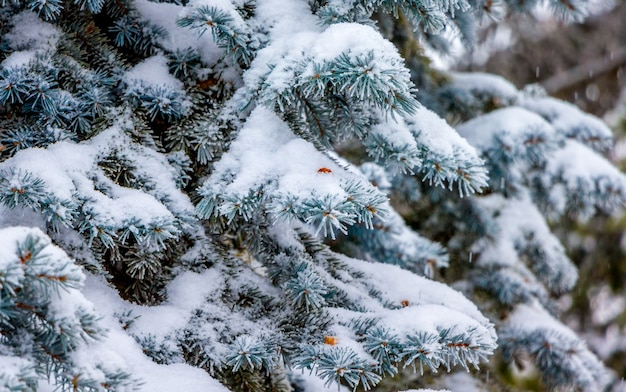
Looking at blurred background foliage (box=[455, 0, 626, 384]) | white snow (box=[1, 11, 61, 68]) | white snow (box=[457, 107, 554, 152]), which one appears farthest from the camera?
blurred background foliage (box=[455, 0, 626, 384])

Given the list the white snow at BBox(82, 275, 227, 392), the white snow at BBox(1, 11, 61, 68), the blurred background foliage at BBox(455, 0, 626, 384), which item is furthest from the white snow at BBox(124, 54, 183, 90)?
the blurred background foliage at BBox(455, 0, 626, 384)

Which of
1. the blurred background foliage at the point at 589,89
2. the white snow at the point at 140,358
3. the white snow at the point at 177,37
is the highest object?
the white snow at the point at 177,37

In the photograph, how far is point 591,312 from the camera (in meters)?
4.87

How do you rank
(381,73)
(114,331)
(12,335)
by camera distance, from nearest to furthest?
(12,335)
(381,73)
(114,331)

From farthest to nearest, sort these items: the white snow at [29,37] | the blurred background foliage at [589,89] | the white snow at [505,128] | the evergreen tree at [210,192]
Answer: the blurred background foliage at [589,89] → the white snow at [505,128] → the white snow at [29,37] → the evergreen tree at [210,192]

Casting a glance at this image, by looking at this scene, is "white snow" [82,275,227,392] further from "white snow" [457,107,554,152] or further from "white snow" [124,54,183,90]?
"white snow" [457,107,554,152]

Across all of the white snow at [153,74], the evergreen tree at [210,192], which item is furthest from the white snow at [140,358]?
the white snow at [153,74]

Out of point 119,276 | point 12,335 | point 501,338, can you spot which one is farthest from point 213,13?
point 501,338

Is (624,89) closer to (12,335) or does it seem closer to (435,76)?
(435,76)

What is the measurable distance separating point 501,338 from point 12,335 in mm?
1876

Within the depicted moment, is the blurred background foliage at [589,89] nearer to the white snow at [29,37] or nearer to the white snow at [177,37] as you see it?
the white snow at [177,37]

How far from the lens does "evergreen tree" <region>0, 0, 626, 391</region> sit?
1.17 m

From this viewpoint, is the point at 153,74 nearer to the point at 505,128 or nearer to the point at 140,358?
the point at 140,358

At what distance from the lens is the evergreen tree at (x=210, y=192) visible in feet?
3.84
